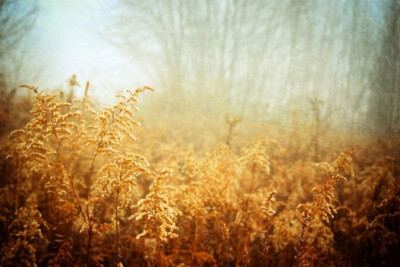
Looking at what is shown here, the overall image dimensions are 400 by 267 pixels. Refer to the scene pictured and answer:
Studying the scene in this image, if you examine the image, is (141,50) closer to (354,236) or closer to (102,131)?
(102,131)

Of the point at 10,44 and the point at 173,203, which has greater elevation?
A: the point at 10,44

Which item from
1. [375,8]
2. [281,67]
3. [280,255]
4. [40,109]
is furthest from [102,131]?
[281,67]

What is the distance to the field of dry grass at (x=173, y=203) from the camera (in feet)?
7.11

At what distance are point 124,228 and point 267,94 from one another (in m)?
7.82

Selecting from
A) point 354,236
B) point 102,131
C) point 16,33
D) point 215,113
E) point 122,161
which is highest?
point 215,113

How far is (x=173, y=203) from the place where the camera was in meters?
2.19

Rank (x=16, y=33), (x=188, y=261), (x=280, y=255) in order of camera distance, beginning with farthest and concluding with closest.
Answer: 1. (x=16, y=33)
2. (x=280, y=255)
3. (x=188, y=261)

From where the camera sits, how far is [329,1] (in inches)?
285

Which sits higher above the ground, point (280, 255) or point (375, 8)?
point (375, 8)

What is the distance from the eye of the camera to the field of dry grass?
2168mm

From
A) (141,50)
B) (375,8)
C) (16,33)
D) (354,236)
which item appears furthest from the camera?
(141,50)

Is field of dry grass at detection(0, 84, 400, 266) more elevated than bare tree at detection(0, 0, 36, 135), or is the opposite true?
bare tree at detection(0, 0, 36, 135)

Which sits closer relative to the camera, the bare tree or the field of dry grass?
the field of dry grass

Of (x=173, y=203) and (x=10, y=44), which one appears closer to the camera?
(x=173, y=203)
